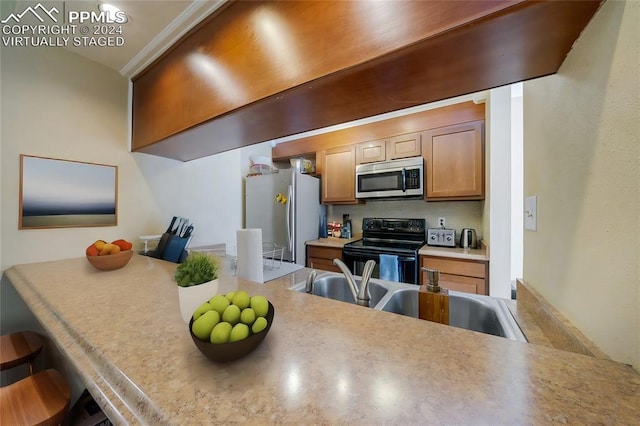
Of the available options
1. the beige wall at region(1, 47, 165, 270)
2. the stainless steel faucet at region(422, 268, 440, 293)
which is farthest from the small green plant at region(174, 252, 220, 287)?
the beige wall at region(1, 47, 165, 270)

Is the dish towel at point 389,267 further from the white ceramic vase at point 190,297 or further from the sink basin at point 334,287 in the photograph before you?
the white ceramic vase at point 190,297

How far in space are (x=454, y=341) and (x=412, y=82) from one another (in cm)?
86

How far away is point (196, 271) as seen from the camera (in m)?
0.65

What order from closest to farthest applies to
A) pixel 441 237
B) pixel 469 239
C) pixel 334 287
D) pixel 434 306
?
pixel 434 306 < pixel 334 287 < pixel 469 239 < pixel 441 237

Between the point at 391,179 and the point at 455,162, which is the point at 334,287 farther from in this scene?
the point at 455,162

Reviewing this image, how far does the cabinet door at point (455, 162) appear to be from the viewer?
2.01 metres

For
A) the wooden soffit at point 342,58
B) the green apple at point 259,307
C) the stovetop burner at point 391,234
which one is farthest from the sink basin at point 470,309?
the stovetop burner at point 391,234

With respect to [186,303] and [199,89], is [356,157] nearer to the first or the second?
[199,89]

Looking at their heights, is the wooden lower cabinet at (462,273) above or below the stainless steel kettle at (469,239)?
below

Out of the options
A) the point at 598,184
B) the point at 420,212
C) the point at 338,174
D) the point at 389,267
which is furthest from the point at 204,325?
the point at 420,212

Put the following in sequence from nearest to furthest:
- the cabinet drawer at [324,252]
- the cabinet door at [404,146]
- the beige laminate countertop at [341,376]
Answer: the beige laminate countertop at [341,376]
the cabinet door at [404,146]
the cabinet drawer at [324,252]

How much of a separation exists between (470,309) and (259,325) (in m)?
0.99

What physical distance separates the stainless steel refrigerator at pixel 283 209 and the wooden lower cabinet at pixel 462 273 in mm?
1348

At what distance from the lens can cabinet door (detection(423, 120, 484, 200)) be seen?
6.60 feet
